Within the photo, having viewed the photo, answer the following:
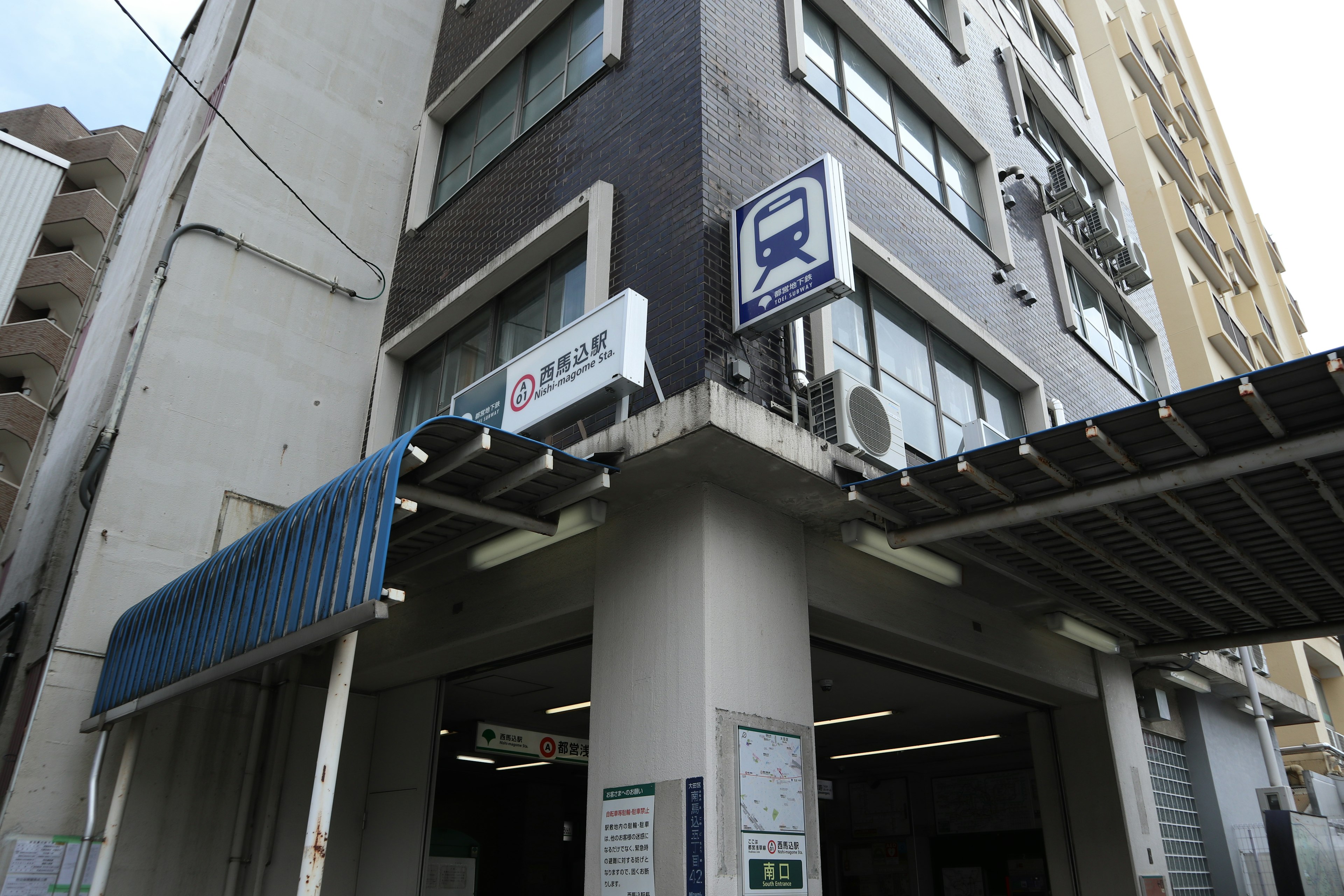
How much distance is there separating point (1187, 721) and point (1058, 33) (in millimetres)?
14171

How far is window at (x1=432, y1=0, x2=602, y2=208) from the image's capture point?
10.6 meters

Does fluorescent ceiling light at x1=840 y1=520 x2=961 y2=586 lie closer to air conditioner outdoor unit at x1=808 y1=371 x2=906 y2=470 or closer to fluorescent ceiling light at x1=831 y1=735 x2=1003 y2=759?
air conditioner outdoor unit at x1=808 y1=371 x2=906 y2=470

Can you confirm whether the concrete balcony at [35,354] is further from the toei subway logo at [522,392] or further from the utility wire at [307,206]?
the toei subway logo at [522,392]

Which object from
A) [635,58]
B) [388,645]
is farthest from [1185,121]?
[388,645]

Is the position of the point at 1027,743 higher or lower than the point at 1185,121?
lower

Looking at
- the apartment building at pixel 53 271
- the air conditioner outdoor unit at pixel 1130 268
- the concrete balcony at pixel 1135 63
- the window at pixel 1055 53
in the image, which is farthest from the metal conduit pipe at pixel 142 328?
the concrete balcony at pixel 1135 63

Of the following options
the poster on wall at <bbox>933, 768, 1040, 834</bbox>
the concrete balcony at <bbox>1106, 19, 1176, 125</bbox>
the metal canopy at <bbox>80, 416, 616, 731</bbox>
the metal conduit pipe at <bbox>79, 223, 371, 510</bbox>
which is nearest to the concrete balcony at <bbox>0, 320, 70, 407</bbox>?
the metal conduit pipe at <bbox>79, 223, 371, 510</bbox>

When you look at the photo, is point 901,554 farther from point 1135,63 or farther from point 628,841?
point 1135,63

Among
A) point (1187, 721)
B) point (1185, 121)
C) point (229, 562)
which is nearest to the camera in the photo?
point (229, 562)

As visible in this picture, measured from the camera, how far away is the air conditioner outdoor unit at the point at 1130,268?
1598 centimetres

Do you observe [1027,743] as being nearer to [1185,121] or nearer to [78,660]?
[78,660]

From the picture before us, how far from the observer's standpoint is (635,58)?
369 inches

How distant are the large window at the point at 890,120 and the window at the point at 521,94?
2548 millimetres

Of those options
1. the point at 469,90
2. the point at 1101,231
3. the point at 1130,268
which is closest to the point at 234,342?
the point at 469,90
